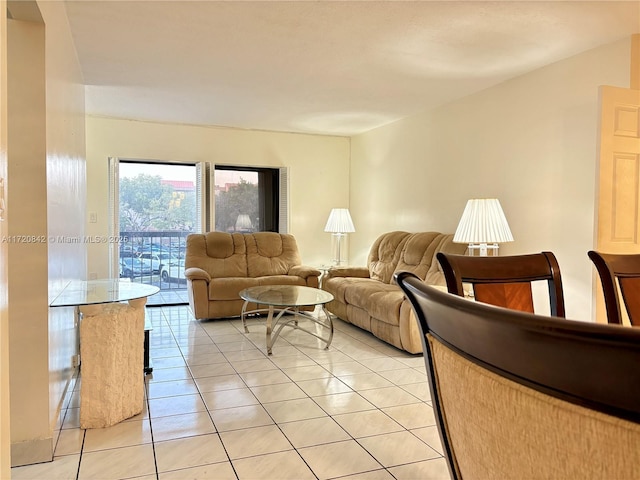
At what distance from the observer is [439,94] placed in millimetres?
4520

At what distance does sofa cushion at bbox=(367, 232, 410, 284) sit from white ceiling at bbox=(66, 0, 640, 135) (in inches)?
57.0

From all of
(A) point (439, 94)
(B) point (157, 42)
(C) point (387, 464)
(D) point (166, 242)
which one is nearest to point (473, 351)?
(C) point (387, 464)

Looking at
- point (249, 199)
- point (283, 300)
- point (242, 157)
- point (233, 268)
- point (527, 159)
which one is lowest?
point (283, 300)

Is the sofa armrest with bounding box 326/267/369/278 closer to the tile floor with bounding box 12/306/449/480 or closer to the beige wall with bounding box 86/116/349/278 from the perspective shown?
the tile floor with bounding box 12/306/449/480

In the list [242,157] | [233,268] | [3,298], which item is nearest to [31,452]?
[3,298]

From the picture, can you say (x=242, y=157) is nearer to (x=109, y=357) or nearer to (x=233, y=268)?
(x=233, y=268)

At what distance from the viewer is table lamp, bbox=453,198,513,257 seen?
11.6 ft

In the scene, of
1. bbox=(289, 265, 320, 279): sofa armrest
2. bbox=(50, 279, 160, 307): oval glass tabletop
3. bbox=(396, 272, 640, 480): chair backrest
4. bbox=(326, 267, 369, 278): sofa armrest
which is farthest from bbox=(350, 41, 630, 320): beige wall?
bbox=(396, 272, 640, 480): chair backrest

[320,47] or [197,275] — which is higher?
[320,47]

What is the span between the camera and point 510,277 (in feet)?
5.48

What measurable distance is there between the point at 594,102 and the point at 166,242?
5.12m

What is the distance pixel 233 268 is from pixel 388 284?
1.82m

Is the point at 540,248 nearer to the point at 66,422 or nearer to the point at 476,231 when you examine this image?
the point at 476,231

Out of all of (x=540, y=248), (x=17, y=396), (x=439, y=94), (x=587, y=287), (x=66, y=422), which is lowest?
(x=66, y=422)
